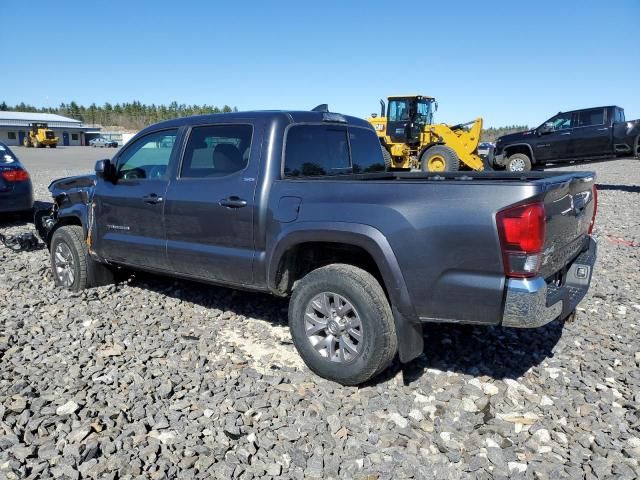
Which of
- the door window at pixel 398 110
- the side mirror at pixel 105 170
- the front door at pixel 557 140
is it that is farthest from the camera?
the door window at pixel 398 110

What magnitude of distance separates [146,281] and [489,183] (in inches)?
169

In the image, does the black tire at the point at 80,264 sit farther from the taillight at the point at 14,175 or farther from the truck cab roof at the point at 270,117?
the taillight at the point at 14,175

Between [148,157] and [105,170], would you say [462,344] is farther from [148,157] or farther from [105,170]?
[105,170]

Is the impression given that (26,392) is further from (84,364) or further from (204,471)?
(204,471)

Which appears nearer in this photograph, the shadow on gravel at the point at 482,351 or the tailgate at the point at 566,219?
the tailgate at the point at 566,219

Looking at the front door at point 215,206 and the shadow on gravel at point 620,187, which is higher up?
the front door at point 215,206

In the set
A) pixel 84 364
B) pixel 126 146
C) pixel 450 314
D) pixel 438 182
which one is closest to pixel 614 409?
pixel 450 314

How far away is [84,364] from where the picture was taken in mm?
3881

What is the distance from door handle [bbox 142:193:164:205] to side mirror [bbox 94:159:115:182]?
2.22ft

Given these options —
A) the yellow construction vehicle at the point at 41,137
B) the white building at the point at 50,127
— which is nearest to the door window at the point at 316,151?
the yellow construction vehicle at the point at 41,137

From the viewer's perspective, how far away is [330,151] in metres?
4.46

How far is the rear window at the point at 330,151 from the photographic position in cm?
407

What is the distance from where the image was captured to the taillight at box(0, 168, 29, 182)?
8.82m

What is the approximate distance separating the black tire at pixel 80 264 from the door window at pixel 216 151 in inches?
70.8
